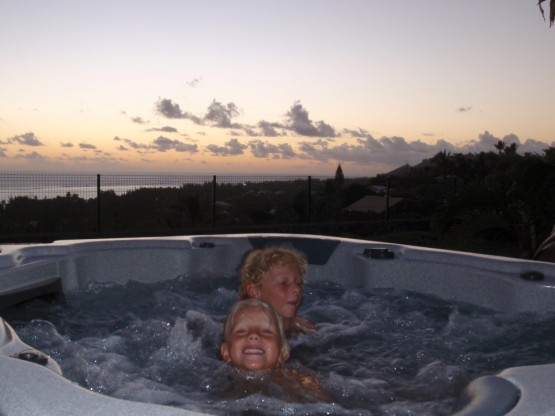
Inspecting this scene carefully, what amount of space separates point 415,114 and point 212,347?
708 centimetres

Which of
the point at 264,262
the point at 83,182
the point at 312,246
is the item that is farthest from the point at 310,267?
the point at 83,182

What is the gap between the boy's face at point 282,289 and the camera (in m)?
3.33

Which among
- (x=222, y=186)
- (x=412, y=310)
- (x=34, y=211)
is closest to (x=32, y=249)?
(x=412, y=310)

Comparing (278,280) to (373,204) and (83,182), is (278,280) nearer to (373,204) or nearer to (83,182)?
(83,182)

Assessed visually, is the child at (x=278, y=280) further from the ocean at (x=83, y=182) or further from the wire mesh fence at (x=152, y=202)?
the ocean at (x=83, y=182)

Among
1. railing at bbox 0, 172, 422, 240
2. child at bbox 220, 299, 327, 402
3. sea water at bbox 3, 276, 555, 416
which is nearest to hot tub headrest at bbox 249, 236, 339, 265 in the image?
sea water at bbox 3, 276, 555, 416

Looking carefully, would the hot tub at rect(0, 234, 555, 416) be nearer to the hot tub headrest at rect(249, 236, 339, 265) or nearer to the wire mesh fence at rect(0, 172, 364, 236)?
the hot tub headrest at rect(249, 236, 339, 265)

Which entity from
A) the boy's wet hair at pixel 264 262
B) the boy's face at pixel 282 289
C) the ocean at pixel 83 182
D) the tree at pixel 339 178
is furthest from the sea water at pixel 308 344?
the tree at pixel 339 178

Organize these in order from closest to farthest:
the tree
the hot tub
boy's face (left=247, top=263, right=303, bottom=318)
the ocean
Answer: boy's face (left=247, top=263, right=303, bottom=318)
the hot tub
the ocean
the tree

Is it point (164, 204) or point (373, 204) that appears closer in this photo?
point (164, 204)

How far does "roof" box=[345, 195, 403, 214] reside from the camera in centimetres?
1188

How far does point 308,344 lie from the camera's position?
3375 millimetres

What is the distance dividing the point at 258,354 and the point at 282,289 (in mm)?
834

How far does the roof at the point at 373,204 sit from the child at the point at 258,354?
9338mm
